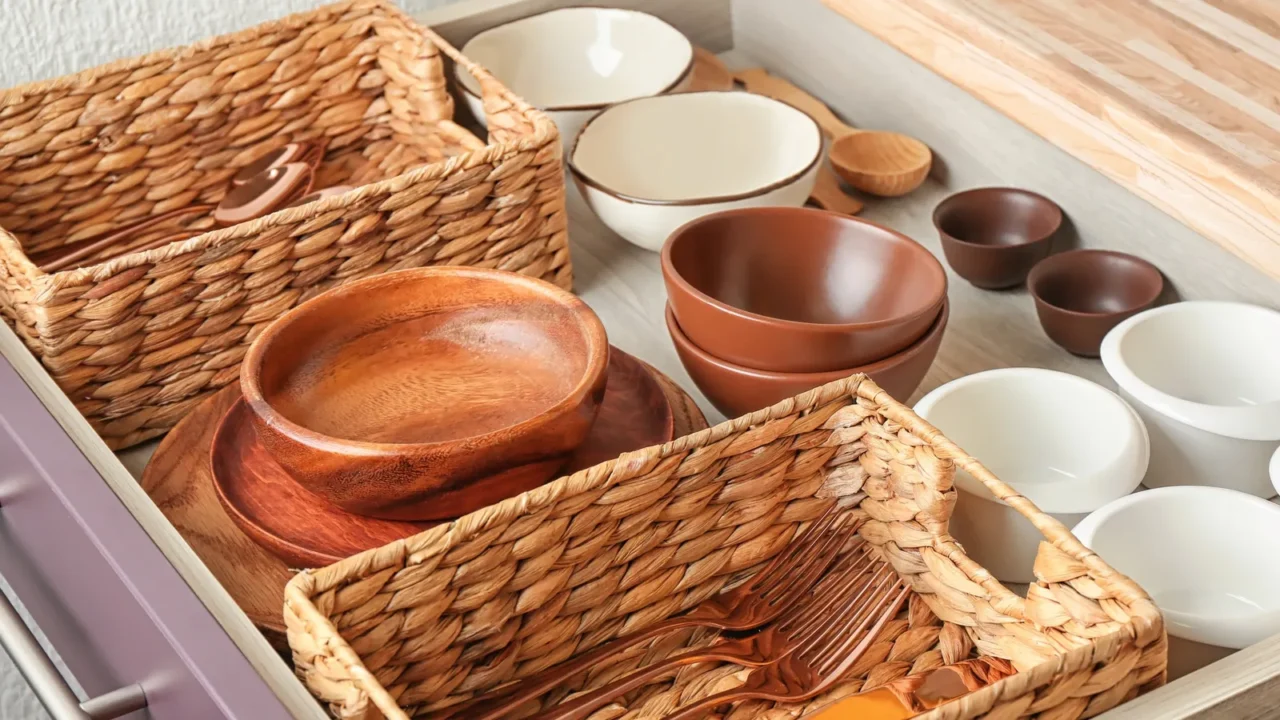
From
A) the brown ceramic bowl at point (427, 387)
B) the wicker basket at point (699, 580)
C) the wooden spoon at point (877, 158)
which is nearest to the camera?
the wicker basket at point (699, 580)

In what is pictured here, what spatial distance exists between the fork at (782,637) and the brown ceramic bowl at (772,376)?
0.11 m

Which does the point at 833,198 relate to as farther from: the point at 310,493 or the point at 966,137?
the point at 310,493

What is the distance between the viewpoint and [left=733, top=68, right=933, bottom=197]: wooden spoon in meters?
1.06

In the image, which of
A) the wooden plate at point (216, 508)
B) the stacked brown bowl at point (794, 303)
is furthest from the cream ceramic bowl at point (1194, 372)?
the wooden plate at point (216, 508)

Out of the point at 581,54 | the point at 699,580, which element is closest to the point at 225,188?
the point at 581,54

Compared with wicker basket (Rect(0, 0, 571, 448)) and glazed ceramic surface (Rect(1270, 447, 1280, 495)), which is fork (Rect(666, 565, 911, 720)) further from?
wicker basket (Rect(0, 0, 571, 448))

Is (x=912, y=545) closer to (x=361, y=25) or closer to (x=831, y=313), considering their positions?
(x=831, y=313)

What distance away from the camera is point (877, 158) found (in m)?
1.10

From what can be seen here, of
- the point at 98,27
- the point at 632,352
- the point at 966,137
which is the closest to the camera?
the point at 632,352

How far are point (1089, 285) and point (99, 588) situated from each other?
0.66 metres

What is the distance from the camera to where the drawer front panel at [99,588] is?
578mm

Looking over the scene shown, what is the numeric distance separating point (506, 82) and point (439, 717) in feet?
2.34

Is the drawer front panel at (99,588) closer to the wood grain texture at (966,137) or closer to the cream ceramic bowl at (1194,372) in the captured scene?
the cream ceramic bowl at (1194,372)

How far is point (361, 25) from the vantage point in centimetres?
109
